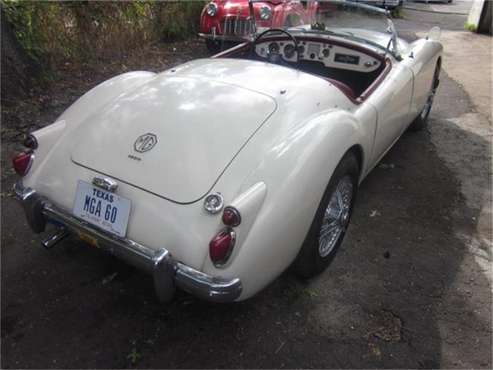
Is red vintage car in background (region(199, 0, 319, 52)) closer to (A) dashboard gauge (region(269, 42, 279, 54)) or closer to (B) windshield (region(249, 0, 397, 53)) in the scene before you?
(B) windshield (region(249, 0, 397, 53))

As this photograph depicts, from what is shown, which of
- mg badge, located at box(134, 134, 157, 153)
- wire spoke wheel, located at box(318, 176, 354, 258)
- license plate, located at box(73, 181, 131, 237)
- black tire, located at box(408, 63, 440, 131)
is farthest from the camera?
black tire, located at box(408, 63, 440, 131)

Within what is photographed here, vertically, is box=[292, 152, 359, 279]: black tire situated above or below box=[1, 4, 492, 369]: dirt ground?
above

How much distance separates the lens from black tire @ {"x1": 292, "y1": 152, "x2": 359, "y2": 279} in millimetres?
2320

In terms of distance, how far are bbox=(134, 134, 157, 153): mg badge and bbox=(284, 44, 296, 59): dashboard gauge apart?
1.90 metres

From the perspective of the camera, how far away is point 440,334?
2326 millimetres

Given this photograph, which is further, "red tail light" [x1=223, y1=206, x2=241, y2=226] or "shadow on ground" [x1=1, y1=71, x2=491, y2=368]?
"shadow on ground" [x1=1, y1=71, x2=491, y2=368]

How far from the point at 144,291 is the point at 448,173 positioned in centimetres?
302

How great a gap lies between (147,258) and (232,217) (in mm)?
435

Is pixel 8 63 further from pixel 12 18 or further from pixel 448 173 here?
pixel 448 173

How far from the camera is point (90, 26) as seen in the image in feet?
19.3

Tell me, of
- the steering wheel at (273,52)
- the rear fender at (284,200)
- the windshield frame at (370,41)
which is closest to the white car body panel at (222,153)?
the rear fender at (284,200)

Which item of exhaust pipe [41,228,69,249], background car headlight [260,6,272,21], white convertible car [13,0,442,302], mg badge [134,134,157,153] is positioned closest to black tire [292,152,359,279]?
white convertible car [13,0,442,302]

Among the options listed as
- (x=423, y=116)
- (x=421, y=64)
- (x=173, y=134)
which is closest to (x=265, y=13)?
(x=423, y=116)

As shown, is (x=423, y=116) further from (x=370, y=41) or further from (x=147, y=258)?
(x=147, y=258)
